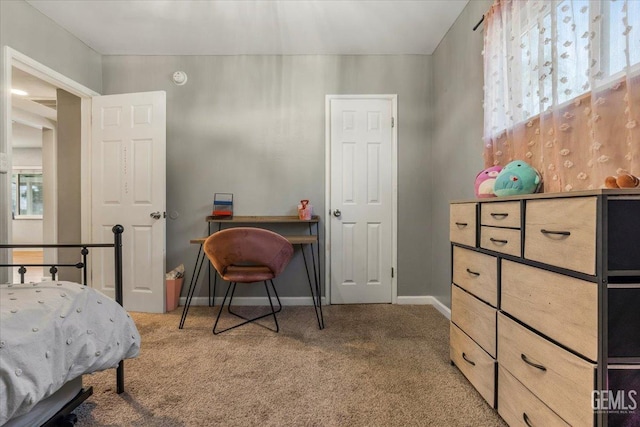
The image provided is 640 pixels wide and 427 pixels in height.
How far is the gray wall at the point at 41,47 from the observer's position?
2.11 metres

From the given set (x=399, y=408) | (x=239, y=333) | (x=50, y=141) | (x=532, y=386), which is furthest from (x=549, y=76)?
(x=50, y=141)

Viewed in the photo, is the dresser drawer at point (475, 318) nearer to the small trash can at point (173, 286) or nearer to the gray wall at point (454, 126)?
the gray wall at point (454, 126)

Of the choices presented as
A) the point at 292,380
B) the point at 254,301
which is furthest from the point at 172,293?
the point at 292,380

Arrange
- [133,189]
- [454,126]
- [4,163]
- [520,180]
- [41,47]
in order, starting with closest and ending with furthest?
1. [520,180]
2. [4,163]
3. [41,47]
4. [454,126]
5. [133,189]

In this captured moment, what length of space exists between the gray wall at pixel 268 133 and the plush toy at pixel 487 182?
1292 mm

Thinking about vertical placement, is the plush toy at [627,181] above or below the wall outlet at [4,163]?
below

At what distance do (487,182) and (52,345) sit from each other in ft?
7.05

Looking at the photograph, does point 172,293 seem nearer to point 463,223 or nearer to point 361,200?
point 361,200

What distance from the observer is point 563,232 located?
94 cm

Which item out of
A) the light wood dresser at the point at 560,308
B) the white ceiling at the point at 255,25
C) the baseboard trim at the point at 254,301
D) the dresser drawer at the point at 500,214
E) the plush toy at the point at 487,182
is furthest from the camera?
the baseboard trim at the point at 254,301

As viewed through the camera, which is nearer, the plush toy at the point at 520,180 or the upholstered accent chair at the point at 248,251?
the plush toy at the point at 520,180

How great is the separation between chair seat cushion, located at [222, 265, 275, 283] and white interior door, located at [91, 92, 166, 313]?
0.96 meters

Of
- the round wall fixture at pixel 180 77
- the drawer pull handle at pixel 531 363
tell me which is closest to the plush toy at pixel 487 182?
the drawer pull handle at pixel 531 363

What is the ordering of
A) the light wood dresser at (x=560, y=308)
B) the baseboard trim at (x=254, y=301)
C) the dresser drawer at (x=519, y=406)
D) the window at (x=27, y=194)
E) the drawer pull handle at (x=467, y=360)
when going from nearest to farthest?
1. the light wood dresser at (x=560, y=308)
2. the dresser drawer at (x=519, y=406)
3. the drawer pull handle at (x=467, y=360)
4. the baseboard trim at (x=254, y=301)
5. the window at (x=27, y=194)
